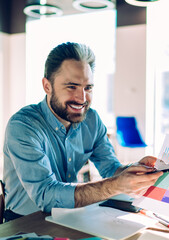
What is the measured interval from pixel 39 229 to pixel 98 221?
222 millimetres

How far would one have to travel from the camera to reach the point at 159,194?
46.8 inches

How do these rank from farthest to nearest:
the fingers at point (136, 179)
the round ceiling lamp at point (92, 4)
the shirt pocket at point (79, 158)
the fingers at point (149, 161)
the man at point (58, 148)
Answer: the round ceiling lamp at point (92, 4) → the shirt pocket at point (79, 158) → the fingers at point (149, 161) → the man at point (58, 148) → the fingers at point (136, 179)

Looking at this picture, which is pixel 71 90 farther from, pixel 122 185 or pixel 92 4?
pixel 92 4

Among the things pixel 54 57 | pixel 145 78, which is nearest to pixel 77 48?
pixel 54 57

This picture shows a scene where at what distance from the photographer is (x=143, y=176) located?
45.1 inches

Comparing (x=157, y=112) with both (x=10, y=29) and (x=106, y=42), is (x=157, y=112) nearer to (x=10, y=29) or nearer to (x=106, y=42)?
(x=106, y=42)

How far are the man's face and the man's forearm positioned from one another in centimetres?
45

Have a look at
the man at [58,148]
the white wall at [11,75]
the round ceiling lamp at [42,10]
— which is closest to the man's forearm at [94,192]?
the man at [58,148]

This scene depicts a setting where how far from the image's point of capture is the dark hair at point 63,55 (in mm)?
1570

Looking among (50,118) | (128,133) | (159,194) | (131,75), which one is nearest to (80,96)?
(50,118)

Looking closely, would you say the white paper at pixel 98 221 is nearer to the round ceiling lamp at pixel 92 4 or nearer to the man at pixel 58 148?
the man at pixel 58 148

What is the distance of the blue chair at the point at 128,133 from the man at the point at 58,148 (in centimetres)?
482

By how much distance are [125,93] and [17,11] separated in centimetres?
358

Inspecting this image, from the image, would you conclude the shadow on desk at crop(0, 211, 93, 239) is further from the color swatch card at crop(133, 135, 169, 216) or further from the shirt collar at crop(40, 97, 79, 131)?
the shirt collar at crop(40, 97, 79, 131)
